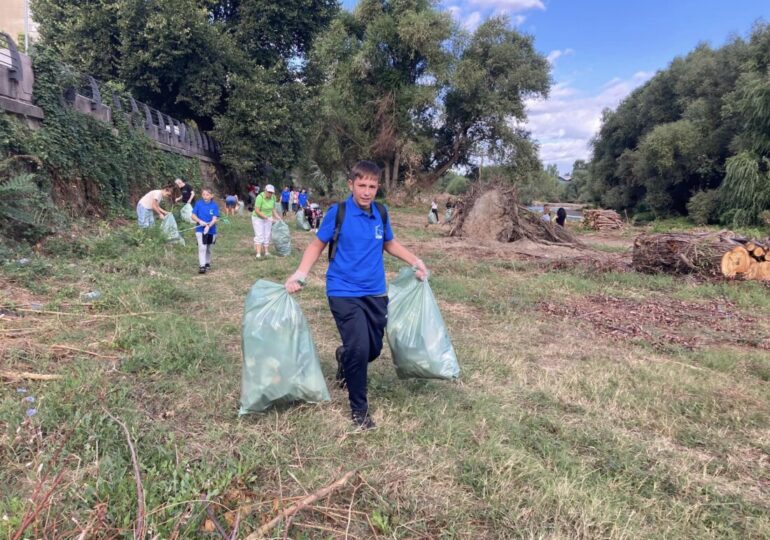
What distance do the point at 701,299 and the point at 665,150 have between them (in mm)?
22364

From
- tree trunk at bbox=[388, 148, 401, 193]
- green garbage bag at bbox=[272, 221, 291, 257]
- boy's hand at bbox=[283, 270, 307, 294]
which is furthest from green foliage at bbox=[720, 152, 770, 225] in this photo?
boy's hand at bbox=[283, 270, 307, 294]

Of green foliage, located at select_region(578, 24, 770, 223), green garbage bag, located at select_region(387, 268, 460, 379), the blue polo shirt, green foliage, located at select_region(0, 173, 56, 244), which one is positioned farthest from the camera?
green foliage, located at select_region(578, 24, 770, 223)

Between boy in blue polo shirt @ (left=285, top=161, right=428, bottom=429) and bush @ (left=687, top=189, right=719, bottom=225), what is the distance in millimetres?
25755

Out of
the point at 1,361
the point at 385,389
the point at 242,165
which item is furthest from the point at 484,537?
the point at 242,165

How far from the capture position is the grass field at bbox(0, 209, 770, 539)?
6.76 feet

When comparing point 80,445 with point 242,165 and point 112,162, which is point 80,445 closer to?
point 112,162

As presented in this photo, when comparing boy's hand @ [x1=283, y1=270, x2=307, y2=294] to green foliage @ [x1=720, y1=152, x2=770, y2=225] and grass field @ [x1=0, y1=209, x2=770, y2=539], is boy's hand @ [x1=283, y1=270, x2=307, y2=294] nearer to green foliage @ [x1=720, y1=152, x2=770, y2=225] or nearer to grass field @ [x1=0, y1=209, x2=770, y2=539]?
grass field @ [x1=0, y1=209, x2=770, y2=539]

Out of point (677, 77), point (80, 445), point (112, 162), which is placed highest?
point (677, 77)

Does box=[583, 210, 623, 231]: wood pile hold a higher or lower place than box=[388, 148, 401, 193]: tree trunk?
lower

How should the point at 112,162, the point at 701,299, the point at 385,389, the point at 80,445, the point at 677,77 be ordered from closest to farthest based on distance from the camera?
the point at 80,445
the point at 385,389
the point at 701,299
the point at 112,162
the point at 677,77

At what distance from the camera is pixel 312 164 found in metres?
31.1

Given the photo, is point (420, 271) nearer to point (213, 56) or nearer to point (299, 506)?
point (299, 506)

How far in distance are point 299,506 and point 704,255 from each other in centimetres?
865

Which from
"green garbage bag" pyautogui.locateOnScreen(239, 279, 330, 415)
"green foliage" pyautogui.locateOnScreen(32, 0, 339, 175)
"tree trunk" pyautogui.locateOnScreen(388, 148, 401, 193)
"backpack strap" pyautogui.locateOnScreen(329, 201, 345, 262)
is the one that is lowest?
"green garbage bag" pyautogui.locateOnScreen(239, 279, 330, 415)
